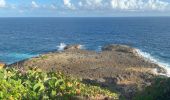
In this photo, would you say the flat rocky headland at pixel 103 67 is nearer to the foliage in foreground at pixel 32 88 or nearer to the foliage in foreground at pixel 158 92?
the foliage in foreground at pixel 158 92

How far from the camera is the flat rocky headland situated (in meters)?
53.8

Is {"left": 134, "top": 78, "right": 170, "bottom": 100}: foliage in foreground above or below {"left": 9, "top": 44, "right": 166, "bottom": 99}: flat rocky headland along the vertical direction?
above

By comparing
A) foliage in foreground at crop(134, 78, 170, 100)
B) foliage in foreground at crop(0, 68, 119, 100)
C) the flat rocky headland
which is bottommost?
the flat rocky headland

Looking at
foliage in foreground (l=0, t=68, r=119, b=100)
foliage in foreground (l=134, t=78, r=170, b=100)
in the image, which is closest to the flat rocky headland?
foliage in foreground (l=134, t=78, r=170, b=100)

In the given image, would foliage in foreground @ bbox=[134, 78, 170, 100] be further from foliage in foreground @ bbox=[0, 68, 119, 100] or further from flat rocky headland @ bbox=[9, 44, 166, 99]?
flat rocky headland @ bbox=[9, 44, 166, 99]

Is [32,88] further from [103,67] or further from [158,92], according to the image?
[103,67]

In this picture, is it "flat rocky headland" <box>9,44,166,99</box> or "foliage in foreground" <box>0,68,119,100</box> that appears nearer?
"foliage in foreground" <box>0,68,119,100</box>

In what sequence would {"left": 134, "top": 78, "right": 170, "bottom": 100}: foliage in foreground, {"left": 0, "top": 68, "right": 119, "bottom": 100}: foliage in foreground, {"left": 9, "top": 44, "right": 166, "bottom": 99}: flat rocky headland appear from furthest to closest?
{"left": 9, "top": 44, "right": 166, "bottom": 99}: flat rocky headland < {"left": 134, "top": 78, "right": 170, "bottom": 100}: foliage in foreground < {"left": 0, "top": 68, "right": 119, "bottom": 100}: foliage in foreground

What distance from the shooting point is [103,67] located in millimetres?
63562

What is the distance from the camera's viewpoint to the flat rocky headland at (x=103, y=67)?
53850 millimetres

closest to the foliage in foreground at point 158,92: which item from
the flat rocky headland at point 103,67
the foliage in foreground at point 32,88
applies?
the foliage in foreground at point 32,88

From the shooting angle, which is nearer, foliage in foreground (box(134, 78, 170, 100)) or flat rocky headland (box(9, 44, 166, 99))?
foliage in foreground (box(134, 78, 170, 100))

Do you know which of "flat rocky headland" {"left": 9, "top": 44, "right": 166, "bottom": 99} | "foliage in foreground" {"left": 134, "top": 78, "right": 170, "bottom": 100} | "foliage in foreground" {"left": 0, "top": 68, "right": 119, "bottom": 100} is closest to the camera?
"foliage in foreground" {"left": 0, "top": 68, "right": 119, "bottom": 100}

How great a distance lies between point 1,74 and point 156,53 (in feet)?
243
